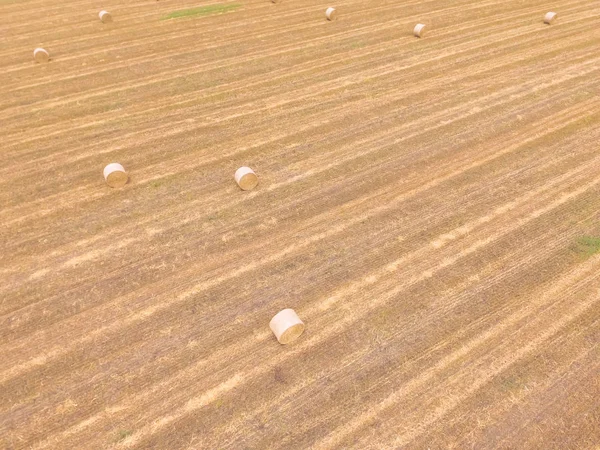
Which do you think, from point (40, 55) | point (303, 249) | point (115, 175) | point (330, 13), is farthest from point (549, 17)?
point (40, 55)

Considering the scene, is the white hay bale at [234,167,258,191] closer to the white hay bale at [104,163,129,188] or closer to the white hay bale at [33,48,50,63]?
the white hay bale at [104,163,129,188]

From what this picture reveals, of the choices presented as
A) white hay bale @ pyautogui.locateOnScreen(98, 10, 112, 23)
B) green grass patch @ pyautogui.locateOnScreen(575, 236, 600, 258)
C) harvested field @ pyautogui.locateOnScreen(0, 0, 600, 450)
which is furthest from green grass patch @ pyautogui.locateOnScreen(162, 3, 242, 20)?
green grass patch @ pyautogui.locateOnScreen(575, 236, 600, 258)

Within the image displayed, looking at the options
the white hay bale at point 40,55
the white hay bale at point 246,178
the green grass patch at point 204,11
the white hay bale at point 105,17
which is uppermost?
the white hay bale at point 105,17

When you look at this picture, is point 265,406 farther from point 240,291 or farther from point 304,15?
point 304,15

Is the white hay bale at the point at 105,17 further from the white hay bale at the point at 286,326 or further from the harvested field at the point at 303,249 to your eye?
the white hay bale at the point at 286,326

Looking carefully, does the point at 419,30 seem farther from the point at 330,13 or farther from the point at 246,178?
the point at 246,178

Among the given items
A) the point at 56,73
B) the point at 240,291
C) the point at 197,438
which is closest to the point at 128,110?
the point at 56,73

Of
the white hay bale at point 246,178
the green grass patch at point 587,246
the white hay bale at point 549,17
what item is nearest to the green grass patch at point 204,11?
the white hay bale at point 246,178
